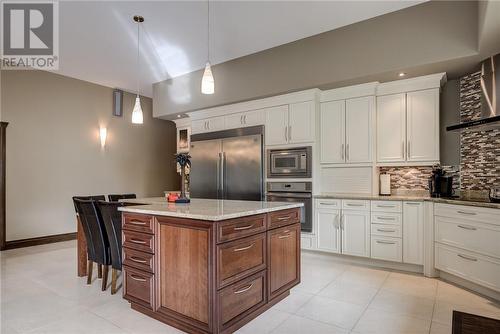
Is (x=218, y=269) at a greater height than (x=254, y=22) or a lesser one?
lesser

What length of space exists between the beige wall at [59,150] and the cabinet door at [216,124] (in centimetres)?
221

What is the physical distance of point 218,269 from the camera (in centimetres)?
188

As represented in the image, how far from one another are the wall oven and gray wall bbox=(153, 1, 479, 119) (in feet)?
4.56

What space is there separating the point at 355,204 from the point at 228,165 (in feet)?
7.07

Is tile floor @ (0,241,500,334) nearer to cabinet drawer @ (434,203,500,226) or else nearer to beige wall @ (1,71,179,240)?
cabinet drawer @ (434,203,500,226)

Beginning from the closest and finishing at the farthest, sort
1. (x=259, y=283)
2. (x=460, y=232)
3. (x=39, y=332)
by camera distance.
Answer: (x=39, y=332) < (x=259, y=283) < (x=460, y=232)

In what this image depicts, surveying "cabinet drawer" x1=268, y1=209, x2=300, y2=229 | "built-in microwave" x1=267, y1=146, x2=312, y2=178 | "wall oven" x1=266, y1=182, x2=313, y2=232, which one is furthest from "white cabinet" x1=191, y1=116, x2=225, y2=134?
"cabinet drawer" x1=268, y1=209, x2=300, y2=229

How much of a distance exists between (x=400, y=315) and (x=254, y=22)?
3652mm

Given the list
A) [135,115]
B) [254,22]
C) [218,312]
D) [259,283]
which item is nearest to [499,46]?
[254,22]

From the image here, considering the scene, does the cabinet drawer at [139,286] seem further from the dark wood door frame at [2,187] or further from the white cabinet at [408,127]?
the dark wood door frame at [2,187]

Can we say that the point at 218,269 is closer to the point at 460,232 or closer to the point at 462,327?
the point at 462,327

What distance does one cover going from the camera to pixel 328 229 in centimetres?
393

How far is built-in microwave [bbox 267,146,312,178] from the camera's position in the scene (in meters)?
4.11

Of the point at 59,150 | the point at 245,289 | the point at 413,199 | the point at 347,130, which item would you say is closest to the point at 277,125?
the point at 347,130
